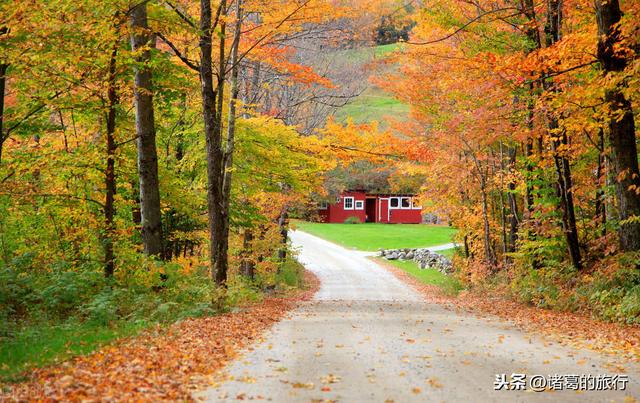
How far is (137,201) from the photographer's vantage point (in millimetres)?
15781

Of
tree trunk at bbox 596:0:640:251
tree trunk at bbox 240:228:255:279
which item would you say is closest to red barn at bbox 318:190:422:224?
tree trunk at bbox 240:228:255:279

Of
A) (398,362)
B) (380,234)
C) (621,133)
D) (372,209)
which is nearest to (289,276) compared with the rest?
(621,133)

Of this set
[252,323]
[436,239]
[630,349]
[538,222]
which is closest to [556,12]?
[538,222]

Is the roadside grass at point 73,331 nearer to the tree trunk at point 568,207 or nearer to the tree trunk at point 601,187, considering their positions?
the tree trunk at point 568,207

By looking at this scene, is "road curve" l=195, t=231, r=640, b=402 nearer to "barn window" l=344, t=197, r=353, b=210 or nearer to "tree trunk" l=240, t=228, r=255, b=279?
"tree trunk" l=240, t=228, r=255, b=279

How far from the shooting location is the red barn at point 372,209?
70.8 meters

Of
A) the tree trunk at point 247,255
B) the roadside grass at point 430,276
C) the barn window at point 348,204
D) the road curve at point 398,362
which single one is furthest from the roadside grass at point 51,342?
the barn window at point 348,204

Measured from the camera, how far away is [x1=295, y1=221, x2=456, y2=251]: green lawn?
171 ft

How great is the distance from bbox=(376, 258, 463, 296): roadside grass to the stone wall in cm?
42

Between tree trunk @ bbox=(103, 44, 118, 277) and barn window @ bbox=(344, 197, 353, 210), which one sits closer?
tree trunk @ bbox=(103, 44, 118, 277)

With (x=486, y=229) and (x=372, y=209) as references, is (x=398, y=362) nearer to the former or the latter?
(x=486, y=229)

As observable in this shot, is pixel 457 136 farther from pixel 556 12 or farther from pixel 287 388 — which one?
pixel 287 388

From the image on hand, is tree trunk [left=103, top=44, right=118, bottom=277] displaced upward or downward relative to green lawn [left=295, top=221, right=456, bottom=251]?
upward

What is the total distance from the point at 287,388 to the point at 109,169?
7.69 meters
